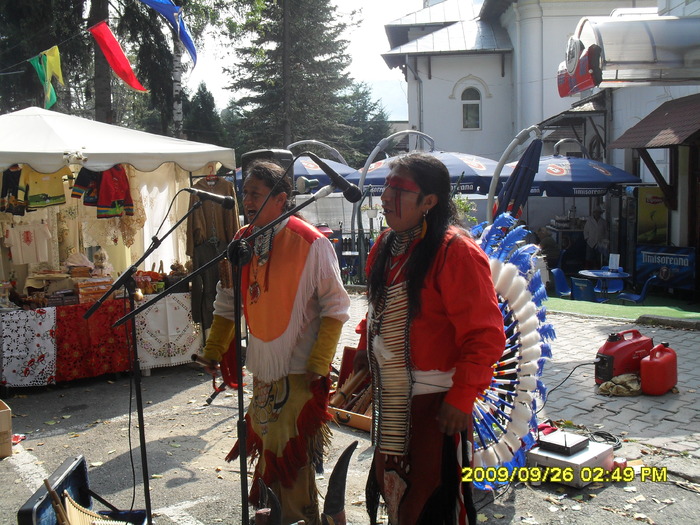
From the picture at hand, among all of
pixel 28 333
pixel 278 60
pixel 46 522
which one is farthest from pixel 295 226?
pixel 278 60

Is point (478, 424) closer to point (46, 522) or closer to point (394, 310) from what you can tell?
point (394, 310)

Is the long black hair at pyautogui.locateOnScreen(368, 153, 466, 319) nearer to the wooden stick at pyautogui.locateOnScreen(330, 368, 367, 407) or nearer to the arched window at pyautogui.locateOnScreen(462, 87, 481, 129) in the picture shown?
the wooden stick at pyautogui.locateOnScreen(330, 368, 367, 407)

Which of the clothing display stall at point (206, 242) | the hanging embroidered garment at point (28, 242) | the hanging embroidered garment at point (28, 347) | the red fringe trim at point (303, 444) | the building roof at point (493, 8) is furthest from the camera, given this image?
the building roof at point (493, 8)

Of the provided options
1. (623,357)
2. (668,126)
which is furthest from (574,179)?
(623,357)

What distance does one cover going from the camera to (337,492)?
340 centimetres

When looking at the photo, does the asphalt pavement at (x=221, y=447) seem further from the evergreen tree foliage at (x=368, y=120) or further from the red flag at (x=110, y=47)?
the evergreen tree foliage at (x=368, y=120)

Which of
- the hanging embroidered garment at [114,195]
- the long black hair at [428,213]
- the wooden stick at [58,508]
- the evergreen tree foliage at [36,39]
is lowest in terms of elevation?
the wooden stick at [58,508]

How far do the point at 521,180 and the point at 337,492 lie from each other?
8375 mm

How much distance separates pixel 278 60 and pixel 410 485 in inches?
1236

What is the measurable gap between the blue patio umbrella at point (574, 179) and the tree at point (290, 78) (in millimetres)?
18781

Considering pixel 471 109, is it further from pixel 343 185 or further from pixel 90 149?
Answer: pixel 343 185

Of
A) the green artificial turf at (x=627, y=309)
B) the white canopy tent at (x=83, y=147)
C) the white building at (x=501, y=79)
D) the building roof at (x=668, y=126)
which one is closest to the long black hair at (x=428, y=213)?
the white canopy tent at (x=83, y=147)

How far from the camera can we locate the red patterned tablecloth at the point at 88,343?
7141 mm

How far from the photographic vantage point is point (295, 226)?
347 cm
